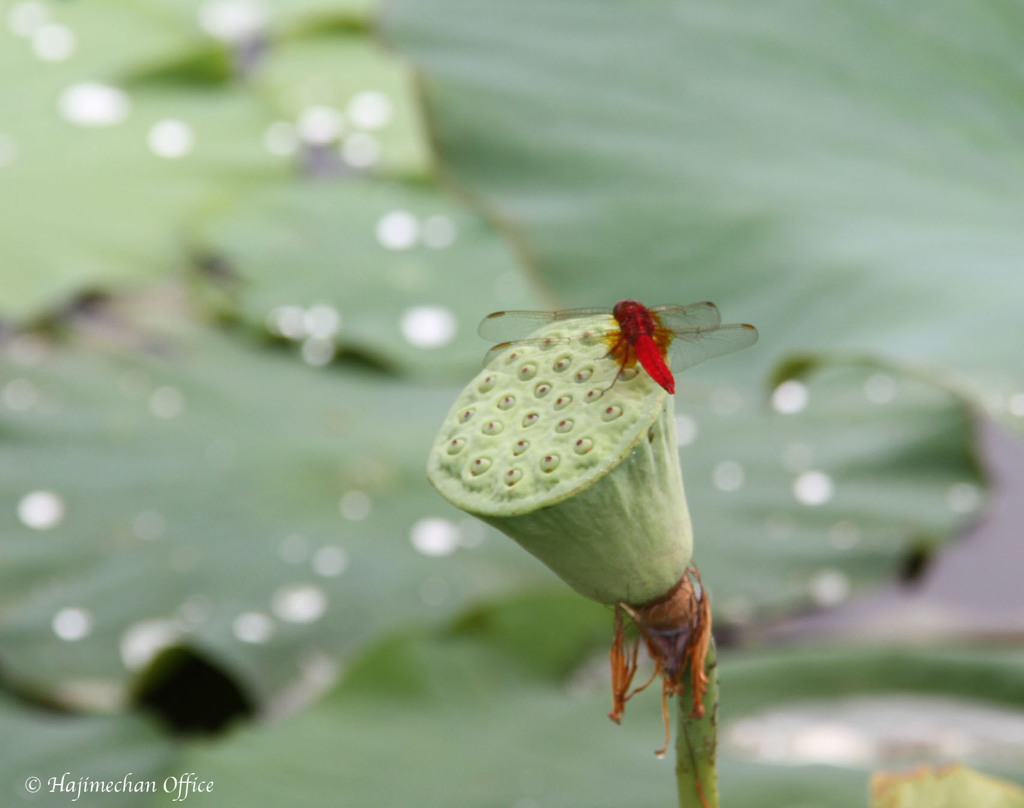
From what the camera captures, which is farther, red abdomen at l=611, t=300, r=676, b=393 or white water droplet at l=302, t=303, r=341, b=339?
white water droplet at l=302, t=303, r=341, b=339

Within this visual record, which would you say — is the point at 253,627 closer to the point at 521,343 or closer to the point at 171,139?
the point at 521,343

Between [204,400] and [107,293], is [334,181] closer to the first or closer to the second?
[107,293]

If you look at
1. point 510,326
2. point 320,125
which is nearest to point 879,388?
point 510,326

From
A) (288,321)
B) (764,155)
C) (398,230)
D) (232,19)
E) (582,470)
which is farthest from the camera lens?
(232,19)

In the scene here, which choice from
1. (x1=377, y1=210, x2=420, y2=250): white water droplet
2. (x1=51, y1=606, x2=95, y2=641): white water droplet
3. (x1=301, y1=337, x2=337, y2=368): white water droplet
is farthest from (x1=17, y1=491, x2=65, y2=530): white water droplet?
(x1=377, y1=210, x2=420, y2=250): white water droplet

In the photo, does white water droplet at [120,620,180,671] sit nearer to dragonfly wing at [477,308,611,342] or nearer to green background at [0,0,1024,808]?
green background at [0,0,1024,808]

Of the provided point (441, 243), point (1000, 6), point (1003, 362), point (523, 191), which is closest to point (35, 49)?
point (441, 243)
